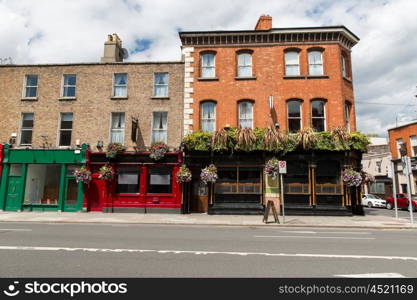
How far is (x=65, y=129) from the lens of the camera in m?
20.1

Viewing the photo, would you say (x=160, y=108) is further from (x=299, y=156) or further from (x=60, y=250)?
(x=60, y=250)

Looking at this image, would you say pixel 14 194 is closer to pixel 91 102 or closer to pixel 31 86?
pixel 31 86

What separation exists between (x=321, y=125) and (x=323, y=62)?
4.30m

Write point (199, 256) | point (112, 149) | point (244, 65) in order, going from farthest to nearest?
1. point (244, 65)
2. point (112, 149)
3. point (199, 256)

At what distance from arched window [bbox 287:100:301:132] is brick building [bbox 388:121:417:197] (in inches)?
715

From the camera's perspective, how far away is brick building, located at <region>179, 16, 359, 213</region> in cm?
1841

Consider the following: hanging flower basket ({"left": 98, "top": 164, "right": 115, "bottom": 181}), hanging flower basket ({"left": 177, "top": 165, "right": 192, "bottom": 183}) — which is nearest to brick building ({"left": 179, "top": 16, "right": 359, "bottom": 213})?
hanging flower basket ({"left": 177, "top": 165, "right": 192, "bottom": 183})

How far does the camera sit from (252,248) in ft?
25.6

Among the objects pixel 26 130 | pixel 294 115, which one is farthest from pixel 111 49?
pixel 294 115

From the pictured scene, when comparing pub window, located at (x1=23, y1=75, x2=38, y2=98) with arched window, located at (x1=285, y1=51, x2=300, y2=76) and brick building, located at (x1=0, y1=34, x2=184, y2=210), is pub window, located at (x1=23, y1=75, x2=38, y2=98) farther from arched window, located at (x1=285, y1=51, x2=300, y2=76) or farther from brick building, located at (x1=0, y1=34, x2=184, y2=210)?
arched window, located at (x1=285, y1=51, x2=300, y2=76)

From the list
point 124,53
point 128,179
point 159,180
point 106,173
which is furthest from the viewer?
point 124,53

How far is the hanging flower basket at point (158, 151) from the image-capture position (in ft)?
60.4

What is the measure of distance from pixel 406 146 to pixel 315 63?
19.9 meters

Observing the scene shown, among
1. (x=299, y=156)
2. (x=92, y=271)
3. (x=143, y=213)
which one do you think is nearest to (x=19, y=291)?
(x=92, y=271)
